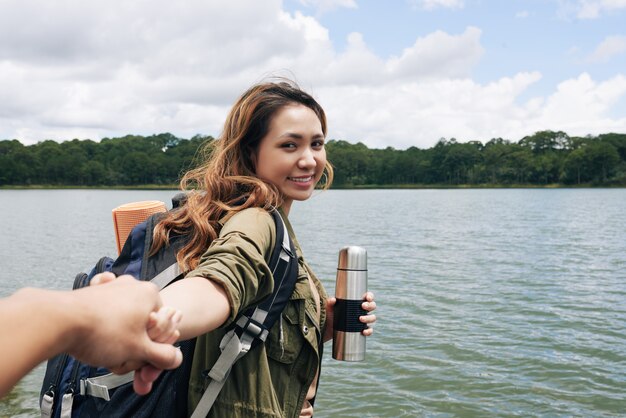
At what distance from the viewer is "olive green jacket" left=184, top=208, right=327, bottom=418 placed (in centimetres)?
184

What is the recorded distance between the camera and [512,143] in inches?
7160

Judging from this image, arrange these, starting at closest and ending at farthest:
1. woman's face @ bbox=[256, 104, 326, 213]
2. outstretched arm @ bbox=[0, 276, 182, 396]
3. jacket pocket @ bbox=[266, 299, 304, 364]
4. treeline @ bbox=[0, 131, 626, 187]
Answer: outstretched arm @ bbox=[0, 276, 182, 396] < jacket pocket @ bbox=[266, 299, 304, 364] < woman's face @ bbox=[256, 104, 326, 213] < treeline @ bbox=[0, 131, 626, 187]

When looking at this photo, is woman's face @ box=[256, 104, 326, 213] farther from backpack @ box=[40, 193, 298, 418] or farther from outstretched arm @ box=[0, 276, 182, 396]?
outstretched arm @ box=[0, 276, 182, 396]

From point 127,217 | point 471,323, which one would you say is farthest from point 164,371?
point 471,323

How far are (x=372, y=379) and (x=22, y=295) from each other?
10.7m

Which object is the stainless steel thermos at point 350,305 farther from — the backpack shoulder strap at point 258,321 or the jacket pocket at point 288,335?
the backpack shoulder strap at point 258,321

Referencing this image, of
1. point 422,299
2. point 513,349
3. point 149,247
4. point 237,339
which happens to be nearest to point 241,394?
point 237,339

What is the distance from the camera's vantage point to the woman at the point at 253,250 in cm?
176

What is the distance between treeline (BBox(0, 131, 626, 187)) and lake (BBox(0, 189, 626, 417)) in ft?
390

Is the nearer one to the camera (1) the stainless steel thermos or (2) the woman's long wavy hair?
(2) the woman's long wavy hair

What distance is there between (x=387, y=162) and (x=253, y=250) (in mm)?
176527

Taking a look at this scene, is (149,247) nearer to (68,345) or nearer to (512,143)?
(68,345)

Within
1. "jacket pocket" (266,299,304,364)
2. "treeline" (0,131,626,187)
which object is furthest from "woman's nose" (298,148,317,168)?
"treeline" (0,131,626,187)

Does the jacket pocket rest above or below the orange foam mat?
below
